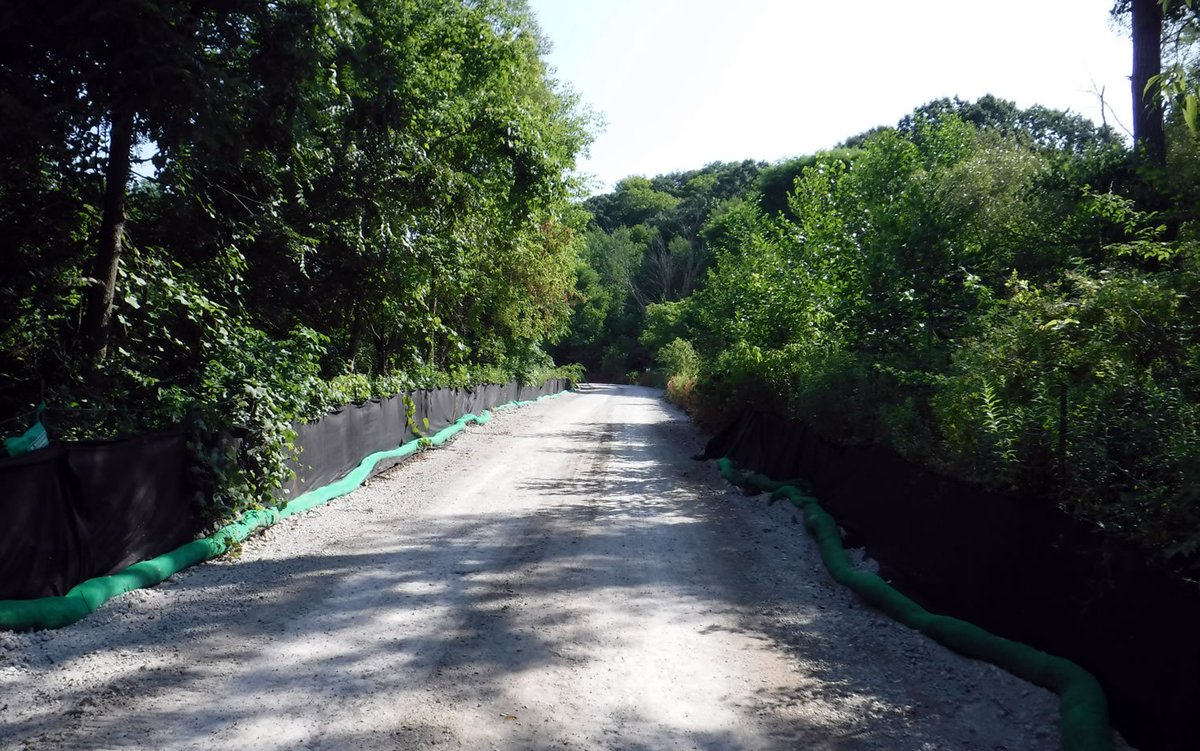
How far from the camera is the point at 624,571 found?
24.4ft

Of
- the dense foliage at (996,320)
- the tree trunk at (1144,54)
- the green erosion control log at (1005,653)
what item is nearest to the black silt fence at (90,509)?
the green erosion control log at (1005,653)

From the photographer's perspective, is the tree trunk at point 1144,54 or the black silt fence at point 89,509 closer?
the black silt fence at point 89,509

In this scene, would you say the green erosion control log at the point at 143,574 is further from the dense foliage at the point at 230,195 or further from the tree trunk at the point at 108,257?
the tree trunk at the point at 108,257

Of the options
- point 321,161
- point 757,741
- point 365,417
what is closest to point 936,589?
point 757,741

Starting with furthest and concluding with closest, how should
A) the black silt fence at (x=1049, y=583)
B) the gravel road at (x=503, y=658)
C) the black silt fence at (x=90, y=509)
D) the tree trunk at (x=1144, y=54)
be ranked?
the tree trunk at (x=1144, y=54), the black silt fence at (x=90, y=509), the gravel road at (x=503, y=658), the black silt fence at (x=1049, y=583)

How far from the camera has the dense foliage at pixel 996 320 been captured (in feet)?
16.7

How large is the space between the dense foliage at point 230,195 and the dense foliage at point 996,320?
22.0ft

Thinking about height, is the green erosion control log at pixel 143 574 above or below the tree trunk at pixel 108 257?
below

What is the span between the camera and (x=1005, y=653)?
4957 mm

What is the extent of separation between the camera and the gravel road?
411 cm

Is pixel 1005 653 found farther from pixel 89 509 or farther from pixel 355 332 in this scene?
pixel 355 332

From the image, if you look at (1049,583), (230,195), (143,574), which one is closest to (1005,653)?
(1049,583)

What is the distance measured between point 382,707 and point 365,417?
957 cm

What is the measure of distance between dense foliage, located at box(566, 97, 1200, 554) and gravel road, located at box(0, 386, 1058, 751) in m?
1.58
